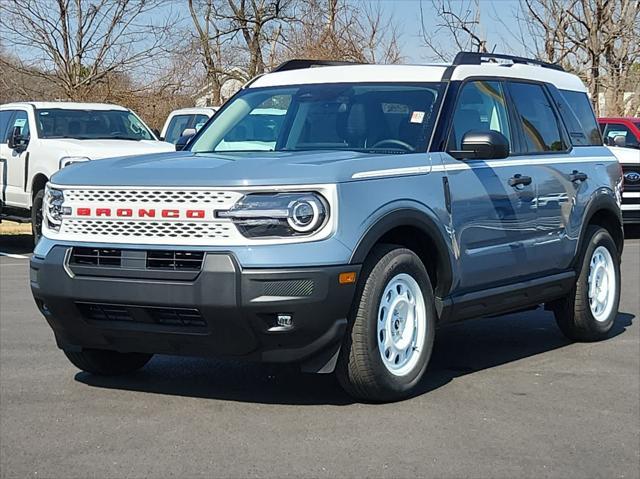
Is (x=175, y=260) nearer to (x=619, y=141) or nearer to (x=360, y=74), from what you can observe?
(x=360, y=74)

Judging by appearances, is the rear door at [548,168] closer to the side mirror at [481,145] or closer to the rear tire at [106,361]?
the side mirror at [481,145]

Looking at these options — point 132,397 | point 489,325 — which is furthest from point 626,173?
point 132,397

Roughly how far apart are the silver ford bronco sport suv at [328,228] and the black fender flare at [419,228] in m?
0.01

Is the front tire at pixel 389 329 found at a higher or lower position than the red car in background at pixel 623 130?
lower

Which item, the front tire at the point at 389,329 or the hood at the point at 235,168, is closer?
the hood at the point at 235,168

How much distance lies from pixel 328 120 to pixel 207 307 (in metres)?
1.94

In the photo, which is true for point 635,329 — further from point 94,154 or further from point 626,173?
point 626,173

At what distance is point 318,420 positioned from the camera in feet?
19.2

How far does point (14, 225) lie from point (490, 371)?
1475 centimetres

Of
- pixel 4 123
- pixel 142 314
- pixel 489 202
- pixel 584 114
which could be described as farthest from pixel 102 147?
pixel 142 314

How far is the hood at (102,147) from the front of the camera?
1412 centimetres

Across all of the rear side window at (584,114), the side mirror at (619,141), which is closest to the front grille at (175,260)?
the rear side window at (584,114)

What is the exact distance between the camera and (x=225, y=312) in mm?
5625

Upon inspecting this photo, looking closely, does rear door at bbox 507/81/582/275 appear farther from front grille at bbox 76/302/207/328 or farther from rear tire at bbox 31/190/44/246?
rear tire at bbox 31/190/44/246
